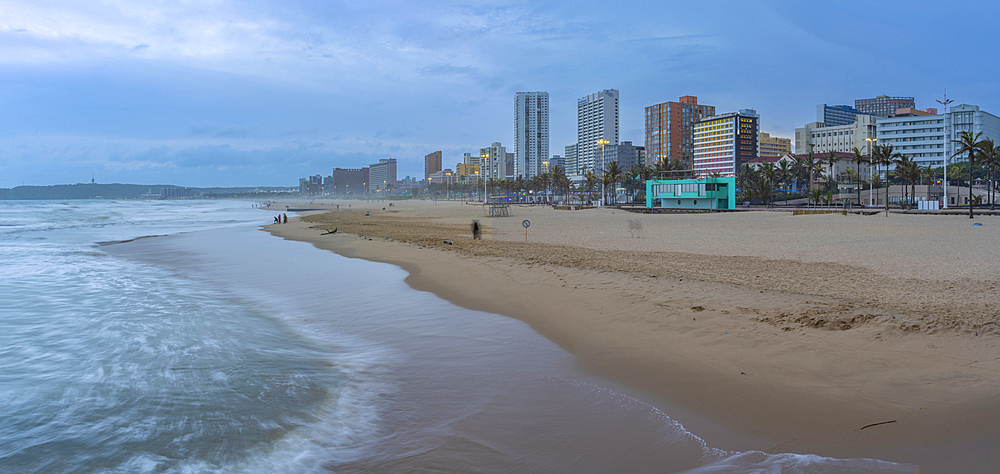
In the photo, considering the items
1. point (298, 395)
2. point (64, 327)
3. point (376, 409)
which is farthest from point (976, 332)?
point (64, 327)

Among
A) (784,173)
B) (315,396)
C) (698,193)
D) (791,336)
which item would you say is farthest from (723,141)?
(315,396)

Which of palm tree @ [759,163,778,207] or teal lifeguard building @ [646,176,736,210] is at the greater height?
palm tree @ [759,163,778,207]

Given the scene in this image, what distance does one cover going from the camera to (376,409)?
5602 mm

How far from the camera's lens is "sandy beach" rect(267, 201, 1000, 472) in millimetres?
4484

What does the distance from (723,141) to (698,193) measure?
128130 millimetres

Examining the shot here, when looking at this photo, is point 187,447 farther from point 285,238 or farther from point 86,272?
point 285,238

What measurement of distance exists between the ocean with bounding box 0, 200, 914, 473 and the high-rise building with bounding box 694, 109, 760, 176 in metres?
180

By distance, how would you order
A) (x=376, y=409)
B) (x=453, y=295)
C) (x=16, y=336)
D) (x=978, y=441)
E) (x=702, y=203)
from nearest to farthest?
(x=978, y=441) → (x=376, y=409) → (x=16, y=336) → (x=453, y=295) → (x=702, y=203)

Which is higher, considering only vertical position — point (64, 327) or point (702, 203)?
point (702, 203)

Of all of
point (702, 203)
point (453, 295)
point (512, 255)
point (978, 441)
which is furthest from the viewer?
point (702, 203)

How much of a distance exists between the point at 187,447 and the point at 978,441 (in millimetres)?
6999

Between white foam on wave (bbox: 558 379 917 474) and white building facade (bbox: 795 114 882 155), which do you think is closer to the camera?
white foam on wave (bbox: 558 379 917 474)

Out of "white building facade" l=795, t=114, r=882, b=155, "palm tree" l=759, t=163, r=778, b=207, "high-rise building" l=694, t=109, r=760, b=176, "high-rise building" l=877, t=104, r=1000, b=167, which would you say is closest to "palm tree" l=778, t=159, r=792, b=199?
"palm tree" l=759, t=163, r=778, b=207

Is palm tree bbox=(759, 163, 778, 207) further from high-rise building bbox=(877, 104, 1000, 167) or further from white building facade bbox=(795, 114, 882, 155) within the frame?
white building facade bbox=(795, 114, 882, 155)
